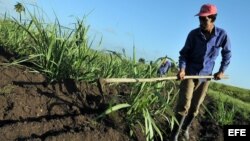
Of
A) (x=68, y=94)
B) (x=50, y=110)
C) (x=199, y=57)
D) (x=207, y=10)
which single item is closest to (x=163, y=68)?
(x=199, y=57)

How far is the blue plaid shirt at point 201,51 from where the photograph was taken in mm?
6969

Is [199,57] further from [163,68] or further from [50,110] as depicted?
→ [50,110]

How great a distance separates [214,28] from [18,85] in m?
2.81

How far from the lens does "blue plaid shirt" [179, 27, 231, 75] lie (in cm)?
697

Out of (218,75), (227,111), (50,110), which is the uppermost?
(218,75)

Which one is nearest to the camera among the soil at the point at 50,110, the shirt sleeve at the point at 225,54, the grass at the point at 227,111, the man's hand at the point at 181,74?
the soil at the point at 50,110

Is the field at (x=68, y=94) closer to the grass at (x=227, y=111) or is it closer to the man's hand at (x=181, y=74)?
the man's hand at (x=181, y=74)

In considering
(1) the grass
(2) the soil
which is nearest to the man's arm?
(1) the grass

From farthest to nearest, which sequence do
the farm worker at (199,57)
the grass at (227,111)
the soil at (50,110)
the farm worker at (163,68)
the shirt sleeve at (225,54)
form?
the grass at (227,111), the farm worker at (163,68), the shirt sleeve at (225,54), the farm worker at (199,57), the soil at (50,110)

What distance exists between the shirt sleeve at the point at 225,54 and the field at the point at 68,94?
101 centimetres

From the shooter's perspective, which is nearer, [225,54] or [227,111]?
[225,54]

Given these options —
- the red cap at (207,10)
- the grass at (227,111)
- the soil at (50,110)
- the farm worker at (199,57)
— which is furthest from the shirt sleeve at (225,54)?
the soil at (50,110)

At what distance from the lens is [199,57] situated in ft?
23.0

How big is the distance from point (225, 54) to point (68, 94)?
242 cm
